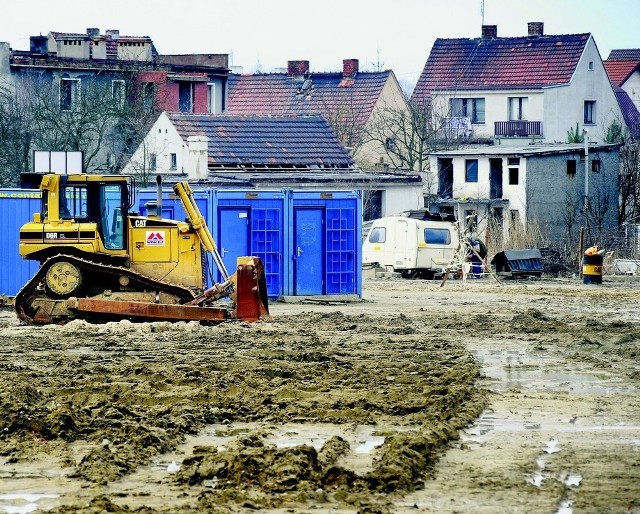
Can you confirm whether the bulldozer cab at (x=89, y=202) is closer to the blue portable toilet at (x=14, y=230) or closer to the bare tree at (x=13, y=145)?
the blue portable toilet at (x=14, y=230)

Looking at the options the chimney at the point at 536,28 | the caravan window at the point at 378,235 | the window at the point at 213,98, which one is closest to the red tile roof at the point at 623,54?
the chimney at the point at 536,28

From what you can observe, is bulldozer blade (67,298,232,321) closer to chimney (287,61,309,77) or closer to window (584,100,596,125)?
chimney (287,61,309,77)

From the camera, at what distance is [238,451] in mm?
11602

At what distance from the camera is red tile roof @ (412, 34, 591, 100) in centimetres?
6875

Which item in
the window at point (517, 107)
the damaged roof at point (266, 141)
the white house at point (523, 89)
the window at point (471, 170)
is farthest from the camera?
the window at point (517, 107)

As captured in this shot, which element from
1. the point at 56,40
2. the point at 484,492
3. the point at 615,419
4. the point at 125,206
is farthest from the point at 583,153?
the point at 484,492

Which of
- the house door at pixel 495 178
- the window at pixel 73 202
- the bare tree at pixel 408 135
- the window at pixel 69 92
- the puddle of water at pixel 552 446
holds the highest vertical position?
the window at pixel 69 92

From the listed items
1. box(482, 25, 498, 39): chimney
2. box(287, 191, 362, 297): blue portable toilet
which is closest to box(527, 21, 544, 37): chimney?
box(482, 25, 498, 39): chimney

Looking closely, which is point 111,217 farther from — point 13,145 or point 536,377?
point 13,145

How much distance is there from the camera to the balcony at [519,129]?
67000 millimetres

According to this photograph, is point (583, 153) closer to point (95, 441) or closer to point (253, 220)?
point (253, 220)

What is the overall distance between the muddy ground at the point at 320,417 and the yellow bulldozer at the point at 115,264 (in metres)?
0.44

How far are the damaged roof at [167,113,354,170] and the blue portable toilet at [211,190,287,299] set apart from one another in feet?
52.0

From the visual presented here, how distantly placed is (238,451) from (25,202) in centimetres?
1665
